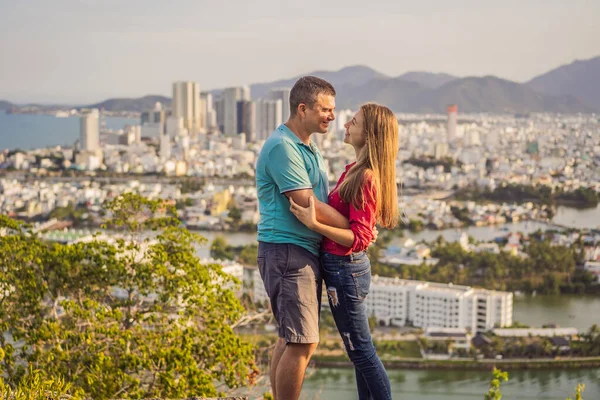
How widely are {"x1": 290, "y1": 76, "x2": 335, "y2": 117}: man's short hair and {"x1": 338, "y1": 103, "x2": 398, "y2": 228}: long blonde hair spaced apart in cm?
6

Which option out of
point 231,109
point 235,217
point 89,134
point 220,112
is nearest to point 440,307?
point 235,217

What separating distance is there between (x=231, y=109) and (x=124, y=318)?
→ 29433mm

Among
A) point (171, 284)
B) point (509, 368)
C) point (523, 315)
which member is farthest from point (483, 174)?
point (171, 284)

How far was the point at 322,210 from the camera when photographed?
132 centimetres

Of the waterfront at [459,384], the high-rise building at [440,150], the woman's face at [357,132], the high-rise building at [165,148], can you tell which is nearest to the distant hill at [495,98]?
the high-rise building at [440,150]

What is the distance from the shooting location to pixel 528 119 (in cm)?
4069

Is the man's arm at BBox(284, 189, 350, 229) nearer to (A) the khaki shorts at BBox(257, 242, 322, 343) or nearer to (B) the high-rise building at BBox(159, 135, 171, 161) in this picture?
(A) the khaki shorts at BBox(257, 242, 322, 343)

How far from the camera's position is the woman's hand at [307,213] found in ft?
4.26

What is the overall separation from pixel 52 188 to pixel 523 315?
12.3 meters

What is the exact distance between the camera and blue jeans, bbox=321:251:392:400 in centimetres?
135

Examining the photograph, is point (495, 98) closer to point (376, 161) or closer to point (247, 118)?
point (247, 118)

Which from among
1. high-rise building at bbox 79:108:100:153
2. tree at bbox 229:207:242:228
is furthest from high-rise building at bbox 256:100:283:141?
tree at bbox 229:207:242:228

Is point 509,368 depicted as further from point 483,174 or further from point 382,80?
point 382,80

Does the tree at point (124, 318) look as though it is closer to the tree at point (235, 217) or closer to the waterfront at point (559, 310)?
the waterfront at point (559, 310)
